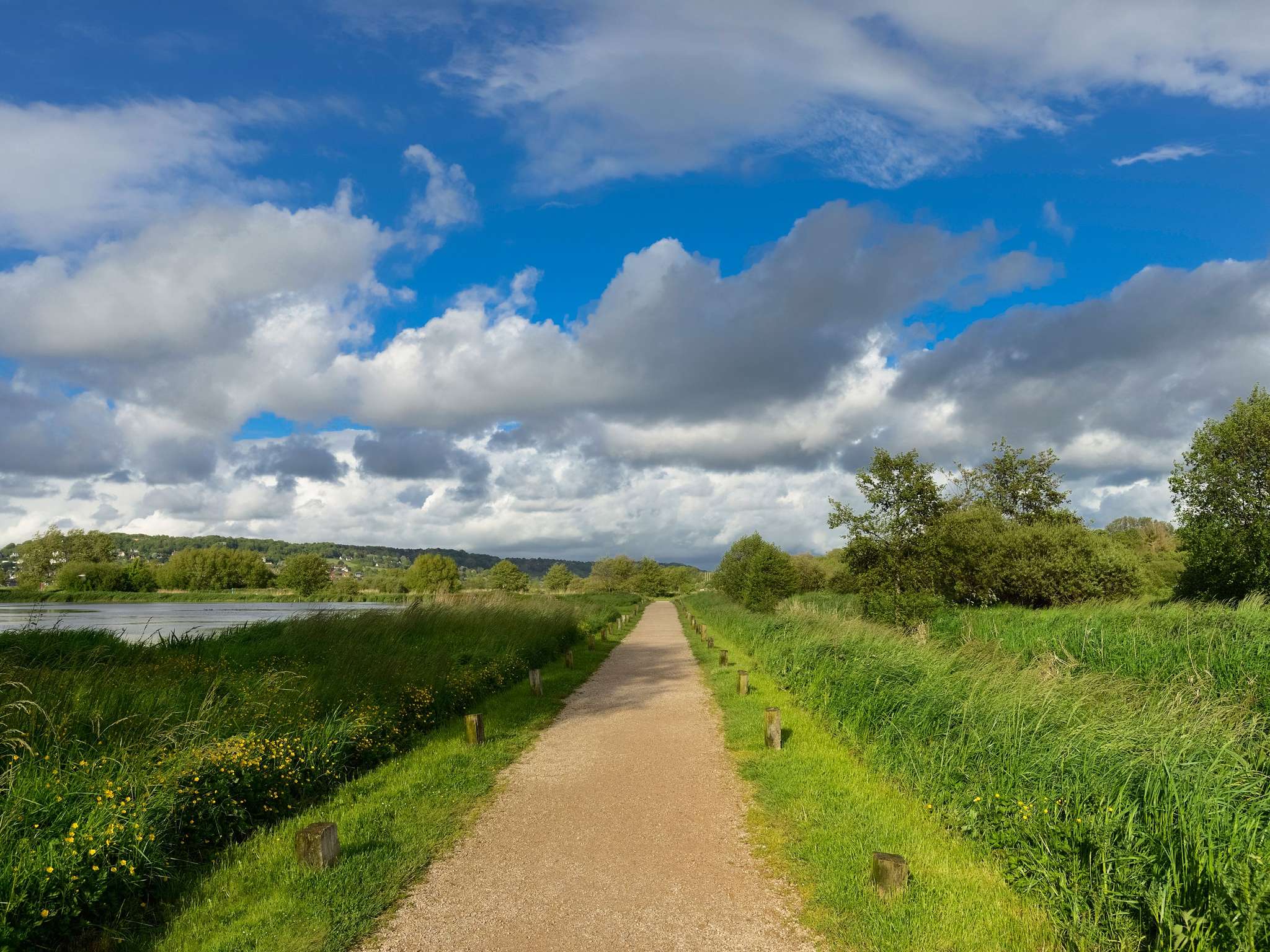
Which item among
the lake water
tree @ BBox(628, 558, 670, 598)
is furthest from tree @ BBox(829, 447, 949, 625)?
tree @ BBox(628, 558, 670, 598)

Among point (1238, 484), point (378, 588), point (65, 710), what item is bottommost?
point (378, 588)

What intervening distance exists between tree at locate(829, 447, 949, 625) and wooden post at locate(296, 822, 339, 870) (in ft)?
68.4

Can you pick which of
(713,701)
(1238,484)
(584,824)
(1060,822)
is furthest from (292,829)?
(1238,484)

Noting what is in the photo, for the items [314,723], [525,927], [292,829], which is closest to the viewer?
[525,927]

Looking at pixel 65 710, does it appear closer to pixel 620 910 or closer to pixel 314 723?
pixel 314 723

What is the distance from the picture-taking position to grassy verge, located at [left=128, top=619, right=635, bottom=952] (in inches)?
194

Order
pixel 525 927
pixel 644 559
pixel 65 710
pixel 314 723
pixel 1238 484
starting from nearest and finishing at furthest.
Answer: pixel 525 927 < pixel 65 710 < pixel 314 723 < pixel 1238 484 < pixel 644 559

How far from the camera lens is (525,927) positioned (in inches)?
200

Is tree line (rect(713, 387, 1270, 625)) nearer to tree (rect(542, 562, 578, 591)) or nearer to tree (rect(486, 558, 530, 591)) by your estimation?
tree (rect(486, 558, 530, 591))

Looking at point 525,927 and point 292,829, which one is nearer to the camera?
point 525,927

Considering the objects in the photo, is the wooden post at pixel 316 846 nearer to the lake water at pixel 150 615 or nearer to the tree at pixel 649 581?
the lake water at pixel 150 615

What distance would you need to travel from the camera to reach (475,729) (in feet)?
34.9

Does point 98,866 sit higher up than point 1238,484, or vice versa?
point 1238,484

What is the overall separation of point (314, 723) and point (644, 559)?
427ft
